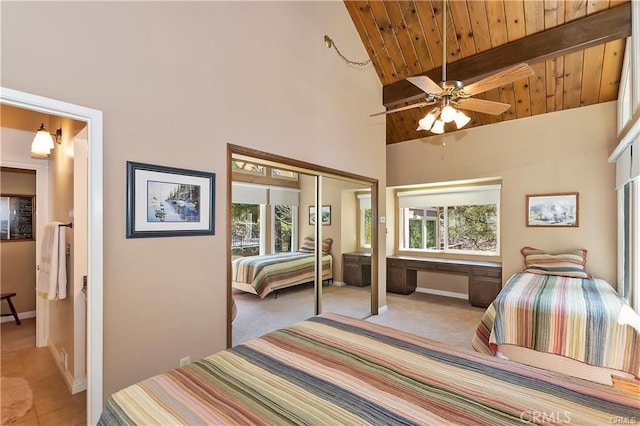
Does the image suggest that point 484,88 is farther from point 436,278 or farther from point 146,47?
point 436,278

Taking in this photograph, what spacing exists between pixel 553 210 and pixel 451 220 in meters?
1.74

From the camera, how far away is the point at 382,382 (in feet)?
4.25

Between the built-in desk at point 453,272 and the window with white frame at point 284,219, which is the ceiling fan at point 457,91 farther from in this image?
the built-in desk at point 453,272

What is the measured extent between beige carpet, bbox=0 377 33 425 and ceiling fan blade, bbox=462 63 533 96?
14.3 feet

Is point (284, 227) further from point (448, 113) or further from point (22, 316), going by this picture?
point (22, 316)

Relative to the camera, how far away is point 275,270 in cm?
379

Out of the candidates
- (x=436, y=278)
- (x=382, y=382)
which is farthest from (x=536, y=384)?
(x=436, y=278)

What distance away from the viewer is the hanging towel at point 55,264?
101 inches

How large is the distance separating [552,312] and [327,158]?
2827mm

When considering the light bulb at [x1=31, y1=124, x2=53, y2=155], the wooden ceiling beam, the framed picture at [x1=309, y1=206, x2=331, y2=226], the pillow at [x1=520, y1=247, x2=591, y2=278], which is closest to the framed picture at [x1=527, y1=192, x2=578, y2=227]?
the pillow at [x1=520, y1=247, x2=591, y2=278]

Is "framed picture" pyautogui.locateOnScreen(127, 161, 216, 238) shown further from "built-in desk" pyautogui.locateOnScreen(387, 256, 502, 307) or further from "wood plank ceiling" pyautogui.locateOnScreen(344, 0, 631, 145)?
"built-in desk" pyautogui.locateOnScreen(387, 256, 502, 307)

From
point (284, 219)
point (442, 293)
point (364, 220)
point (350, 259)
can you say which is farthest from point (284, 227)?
point (442, 293)

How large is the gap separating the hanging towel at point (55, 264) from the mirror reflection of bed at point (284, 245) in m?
1.44

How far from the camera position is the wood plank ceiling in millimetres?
3338
